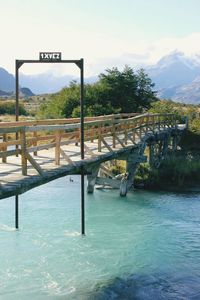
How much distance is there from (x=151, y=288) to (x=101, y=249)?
12.5 feet

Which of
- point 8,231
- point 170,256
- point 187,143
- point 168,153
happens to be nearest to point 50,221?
point 8,231

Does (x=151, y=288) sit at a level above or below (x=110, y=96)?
below

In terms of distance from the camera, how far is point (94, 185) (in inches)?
1119

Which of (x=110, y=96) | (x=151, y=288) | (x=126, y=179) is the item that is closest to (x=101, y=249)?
(x=151, y=288)

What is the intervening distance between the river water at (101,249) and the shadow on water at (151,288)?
0.03 metres

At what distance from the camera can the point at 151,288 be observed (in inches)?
576

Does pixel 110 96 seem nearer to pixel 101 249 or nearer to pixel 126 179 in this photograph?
pixel 126 179

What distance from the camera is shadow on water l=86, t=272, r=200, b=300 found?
14.0 meters

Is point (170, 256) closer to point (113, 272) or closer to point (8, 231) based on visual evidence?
point (113, 272)

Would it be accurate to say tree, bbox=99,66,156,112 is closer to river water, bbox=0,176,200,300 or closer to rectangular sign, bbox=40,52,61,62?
river water, bbox=0,176,200,300

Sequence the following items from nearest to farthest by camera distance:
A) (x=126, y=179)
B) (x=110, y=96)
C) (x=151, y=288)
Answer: (x=151, y=288) → (x=126, y=179) → (x=110, y=96)

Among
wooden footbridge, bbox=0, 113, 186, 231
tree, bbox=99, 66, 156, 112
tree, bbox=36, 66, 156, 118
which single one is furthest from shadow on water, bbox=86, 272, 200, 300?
tree, bbox=99, 66, 156, 112

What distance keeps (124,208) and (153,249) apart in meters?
6.63

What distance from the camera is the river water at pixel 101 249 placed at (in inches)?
574
